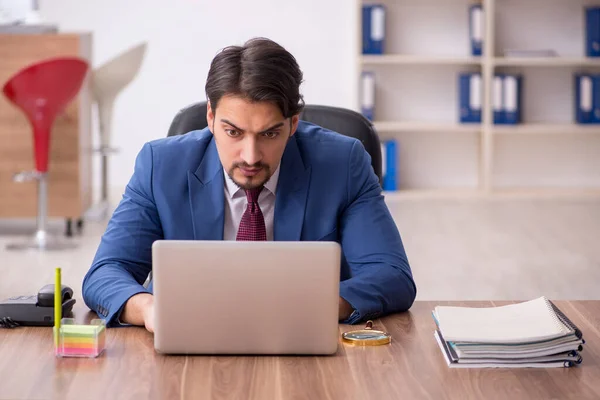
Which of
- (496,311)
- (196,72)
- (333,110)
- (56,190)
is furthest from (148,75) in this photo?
(496,311)

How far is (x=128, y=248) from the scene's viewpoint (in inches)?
81.9

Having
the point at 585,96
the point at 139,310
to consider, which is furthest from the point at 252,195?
the point at 585,96

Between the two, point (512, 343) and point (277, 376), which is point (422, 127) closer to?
point (512, 343)

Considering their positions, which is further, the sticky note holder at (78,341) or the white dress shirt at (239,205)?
the white dress shirt at (239,205)

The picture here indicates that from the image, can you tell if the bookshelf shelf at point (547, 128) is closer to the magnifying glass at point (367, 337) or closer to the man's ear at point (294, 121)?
the man's ear at point (294, 121)

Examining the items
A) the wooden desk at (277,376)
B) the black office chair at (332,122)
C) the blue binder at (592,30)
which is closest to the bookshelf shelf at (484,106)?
the blue binder at (592,30)

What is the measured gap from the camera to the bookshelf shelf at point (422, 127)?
6.46 metres

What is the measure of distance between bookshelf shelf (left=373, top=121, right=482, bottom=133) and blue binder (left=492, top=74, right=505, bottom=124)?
138 mm

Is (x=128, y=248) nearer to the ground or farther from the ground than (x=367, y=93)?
nearer to the ground

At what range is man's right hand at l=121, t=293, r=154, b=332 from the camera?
1.72m

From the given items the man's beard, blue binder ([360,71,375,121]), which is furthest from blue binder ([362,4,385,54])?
the man's beard

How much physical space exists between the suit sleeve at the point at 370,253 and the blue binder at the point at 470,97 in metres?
4.39

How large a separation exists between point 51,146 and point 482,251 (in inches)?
89.5

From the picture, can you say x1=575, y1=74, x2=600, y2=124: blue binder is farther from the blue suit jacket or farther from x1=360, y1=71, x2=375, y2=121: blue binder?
the blue suit jacket
